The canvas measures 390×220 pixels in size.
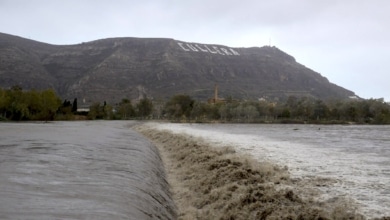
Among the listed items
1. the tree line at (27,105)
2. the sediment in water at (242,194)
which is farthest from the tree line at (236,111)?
the sediment in water at (242,194)

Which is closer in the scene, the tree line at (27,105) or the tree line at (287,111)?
the tree line at (27,105)

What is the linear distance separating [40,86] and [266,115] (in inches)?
3428

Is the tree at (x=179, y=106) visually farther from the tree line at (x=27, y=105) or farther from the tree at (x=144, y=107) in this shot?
the tree line at (x=27, y=105)

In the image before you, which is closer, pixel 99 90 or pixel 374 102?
pixel 374 102

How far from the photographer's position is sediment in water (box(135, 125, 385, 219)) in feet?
33.0

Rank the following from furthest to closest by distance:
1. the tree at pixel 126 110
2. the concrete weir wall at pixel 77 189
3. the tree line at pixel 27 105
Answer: the tree at pixel 126 110 < the tree line at pixel 27 105 < the concrete weir wall at pixel 77 189

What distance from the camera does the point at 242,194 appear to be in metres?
12.1

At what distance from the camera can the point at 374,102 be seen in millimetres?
133750

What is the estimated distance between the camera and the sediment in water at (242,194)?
1005cm

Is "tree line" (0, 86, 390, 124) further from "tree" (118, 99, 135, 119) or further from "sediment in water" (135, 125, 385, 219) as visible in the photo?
"sediment in water" (135, 125, 385, 219)

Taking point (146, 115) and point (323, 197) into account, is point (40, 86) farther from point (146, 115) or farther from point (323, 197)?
point (323, 197)

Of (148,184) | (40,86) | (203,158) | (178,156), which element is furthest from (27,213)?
(40,86)

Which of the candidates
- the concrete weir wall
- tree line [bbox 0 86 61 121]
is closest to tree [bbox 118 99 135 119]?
tree line [bbox 0 86 61 121]

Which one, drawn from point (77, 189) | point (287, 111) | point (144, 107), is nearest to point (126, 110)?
point (144, 107)
